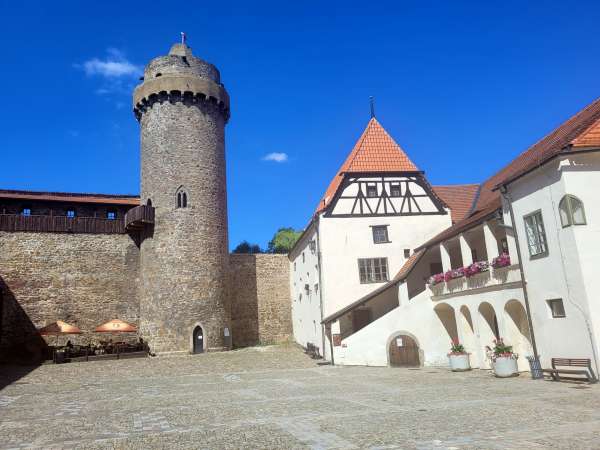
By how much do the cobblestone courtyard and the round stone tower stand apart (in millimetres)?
8585

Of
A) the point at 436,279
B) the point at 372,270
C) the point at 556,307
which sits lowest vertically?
the point at 556,307

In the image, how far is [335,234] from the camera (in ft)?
73.4

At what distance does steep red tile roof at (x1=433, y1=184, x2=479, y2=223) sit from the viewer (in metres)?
24.2

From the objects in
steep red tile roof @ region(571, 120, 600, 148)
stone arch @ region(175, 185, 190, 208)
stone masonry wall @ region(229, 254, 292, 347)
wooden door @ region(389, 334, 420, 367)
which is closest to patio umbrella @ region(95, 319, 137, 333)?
stone arch @ region(175, 185, 190, 208)

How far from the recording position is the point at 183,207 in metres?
26.3

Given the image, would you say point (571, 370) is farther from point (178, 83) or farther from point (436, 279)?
point (178, 83)

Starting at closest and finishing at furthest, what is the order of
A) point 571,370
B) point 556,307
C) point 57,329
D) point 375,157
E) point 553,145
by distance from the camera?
point 571,370
point 556,307
point 553,145
point 57,329
point 375,157

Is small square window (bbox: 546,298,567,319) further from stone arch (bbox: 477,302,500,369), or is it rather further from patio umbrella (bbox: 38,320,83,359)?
patio umbrella (bbox: 38,320,83,359)

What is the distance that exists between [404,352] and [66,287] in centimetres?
1877

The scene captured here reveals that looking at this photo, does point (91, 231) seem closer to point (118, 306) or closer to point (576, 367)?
point (118, 306)

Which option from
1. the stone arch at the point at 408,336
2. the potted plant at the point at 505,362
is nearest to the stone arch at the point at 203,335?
the stone arch at the point at 408,336

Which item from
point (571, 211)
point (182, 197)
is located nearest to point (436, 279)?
point (571, 211)

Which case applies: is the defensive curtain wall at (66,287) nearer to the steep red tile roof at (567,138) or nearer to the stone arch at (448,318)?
the stone arch at (448,318)

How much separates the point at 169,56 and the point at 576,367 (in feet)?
80.6
